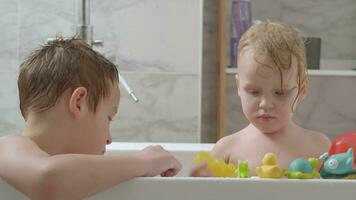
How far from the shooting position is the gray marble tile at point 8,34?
2.06 m

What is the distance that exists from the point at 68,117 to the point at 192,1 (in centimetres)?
121

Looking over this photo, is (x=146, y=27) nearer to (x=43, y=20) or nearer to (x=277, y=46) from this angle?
(x=43, y=20)

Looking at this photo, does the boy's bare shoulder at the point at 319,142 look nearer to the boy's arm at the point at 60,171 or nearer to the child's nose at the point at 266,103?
the child's nose at the point at 266,103

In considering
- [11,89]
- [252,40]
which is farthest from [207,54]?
[252,40]

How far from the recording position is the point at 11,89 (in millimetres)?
2094

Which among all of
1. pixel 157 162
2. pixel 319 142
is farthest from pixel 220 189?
pixel 319 142

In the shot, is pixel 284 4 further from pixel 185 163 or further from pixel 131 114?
pixel 185 163

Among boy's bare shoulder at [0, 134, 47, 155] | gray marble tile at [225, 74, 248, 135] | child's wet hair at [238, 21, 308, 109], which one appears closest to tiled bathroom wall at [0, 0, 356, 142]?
gray marble tile at [225, 74, 248, 135]

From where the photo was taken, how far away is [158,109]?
6.88ft

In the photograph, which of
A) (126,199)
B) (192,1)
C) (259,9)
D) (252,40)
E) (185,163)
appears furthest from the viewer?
(259,9)

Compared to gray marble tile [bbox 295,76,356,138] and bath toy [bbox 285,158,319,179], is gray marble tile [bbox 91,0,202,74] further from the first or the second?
bath toy [bbox 285,158,319,179]

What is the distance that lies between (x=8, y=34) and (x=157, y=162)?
130 centimetres

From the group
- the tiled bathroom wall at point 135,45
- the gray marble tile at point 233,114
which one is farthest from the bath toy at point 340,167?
the gray marble tile at point 233,114

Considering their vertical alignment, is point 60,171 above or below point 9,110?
above
